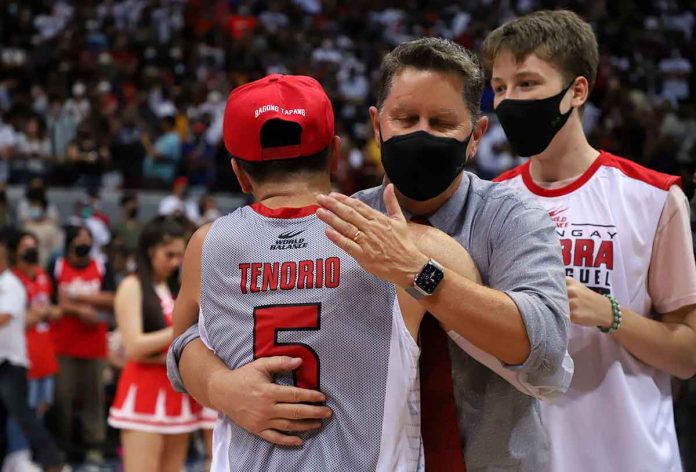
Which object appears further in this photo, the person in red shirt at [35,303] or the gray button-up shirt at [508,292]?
the person in red shirt at [35,303]

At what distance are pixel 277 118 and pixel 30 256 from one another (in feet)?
21.8

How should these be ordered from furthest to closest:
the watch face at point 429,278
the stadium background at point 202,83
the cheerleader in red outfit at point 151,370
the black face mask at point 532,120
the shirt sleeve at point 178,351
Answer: the stadium background at point 202,83
the cheerleader in red outfit at point 151,370
the black face mask at point 532,120
the shirt sleeve at point 178,351
the watch face at point 429,278

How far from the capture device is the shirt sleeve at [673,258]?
289 centimetres


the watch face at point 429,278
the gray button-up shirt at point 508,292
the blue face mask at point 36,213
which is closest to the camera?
the watch face at point 429,278

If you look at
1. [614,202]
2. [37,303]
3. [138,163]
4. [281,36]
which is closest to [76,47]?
[281,36]

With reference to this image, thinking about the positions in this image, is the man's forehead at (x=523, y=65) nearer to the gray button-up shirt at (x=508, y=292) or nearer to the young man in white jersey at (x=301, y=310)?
the gray button-up shirt at (x=508, y=292)

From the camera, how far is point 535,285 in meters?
2.08

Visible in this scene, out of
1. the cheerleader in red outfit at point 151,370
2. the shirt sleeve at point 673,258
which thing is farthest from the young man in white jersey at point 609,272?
the cheerleader in red outfit at point 151,370

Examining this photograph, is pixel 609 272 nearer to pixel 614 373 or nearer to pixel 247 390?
pixel 614 373

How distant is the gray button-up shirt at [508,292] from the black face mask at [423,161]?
0.27ft

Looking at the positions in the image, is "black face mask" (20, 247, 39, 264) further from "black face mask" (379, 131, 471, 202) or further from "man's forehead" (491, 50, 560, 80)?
"black face mask" (379, 131, 471, 202)

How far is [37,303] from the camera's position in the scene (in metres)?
8.19

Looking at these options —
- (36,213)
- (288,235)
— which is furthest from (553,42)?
(36,213)

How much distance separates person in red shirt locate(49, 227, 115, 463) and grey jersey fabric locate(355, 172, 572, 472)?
721 cm
